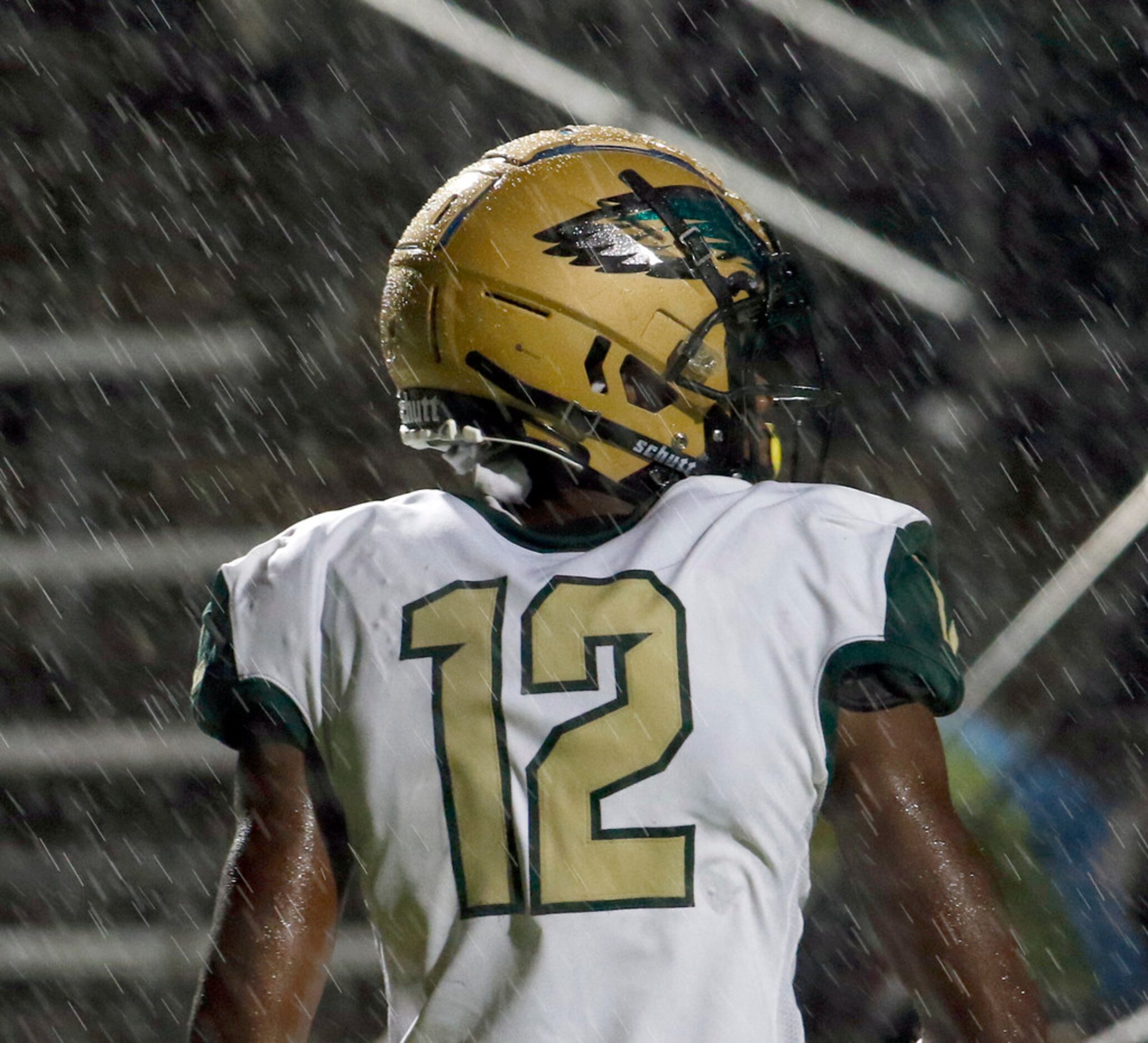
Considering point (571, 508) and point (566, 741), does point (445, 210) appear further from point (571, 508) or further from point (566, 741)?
point (566, 741)

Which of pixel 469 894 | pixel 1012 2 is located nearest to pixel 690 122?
pixel 1012 2

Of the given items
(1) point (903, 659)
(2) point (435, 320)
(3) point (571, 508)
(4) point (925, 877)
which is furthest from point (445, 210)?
(4) point (925, 877)

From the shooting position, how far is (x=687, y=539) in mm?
1235

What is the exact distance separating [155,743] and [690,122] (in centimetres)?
183

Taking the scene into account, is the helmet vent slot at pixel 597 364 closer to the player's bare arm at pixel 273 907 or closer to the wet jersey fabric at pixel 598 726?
the wet jersey fabric at pixel 598 726

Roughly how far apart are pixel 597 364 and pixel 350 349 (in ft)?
5.92

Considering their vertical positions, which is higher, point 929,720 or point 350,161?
point 929,720

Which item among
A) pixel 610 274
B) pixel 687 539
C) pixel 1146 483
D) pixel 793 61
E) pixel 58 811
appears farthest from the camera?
pixel 58 811

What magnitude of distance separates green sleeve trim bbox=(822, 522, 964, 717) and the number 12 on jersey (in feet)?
0.44

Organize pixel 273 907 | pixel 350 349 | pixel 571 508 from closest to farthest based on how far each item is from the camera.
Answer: pixel 273 907, pixel 571 508, pixel 350 349

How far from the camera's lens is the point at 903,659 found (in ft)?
3.70

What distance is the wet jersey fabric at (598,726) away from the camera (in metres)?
1.13

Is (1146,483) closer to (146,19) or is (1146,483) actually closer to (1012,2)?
(1012,2)

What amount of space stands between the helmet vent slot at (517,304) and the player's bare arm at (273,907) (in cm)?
50
